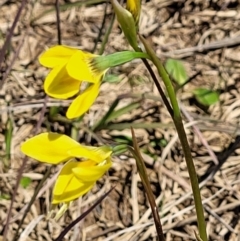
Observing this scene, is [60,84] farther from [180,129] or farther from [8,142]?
[8,142]

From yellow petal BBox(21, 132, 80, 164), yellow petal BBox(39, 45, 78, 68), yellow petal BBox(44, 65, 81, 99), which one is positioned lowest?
yellow petal BBox(21, 132, 80, 164)

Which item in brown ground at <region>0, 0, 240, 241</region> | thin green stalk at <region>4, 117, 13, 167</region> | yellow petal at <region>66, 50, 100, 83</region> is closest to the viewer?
yellow petal at <region>66, 50, 100, 83</region>

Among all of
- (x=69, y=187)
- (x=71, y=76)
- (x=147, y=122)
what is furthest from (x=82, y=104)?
(x=147, y=122)

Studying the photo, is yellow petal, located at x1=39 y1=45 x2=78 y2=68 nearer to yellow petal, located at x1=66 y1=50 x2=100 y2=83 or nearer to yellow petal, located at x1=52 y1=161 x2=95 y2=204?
yellow petal, located at x1=66 y1=50 x2=100 y2=83

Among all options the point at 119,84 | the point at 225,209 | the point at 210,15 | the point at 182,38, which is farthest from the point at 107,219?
the point at 210,15

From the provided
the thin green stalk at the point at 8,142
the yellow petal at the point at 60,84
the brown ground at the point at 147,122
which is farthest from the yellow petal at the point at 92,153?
the thin green stalk at the point at 8,142

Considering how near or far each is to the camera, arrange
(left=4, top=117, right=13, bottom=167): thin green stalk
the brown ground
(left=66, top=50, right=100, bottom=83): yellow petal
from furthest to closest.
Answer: (left=4, top=117, right=13, bottom=167): thin green stalk, the brown ground, (left=66, top=50, right=100, bottom=83): yellow petal

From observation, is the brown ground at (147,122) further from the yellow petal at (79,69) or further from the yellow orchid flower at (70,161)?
the yellow petal at (79,69)

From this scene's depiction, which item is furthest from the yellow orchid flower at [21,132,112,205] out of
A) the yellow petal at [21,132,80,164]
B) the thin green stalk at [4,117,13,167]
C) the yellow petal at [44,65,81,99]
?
the thin green stalk at [4,117,13,167]
